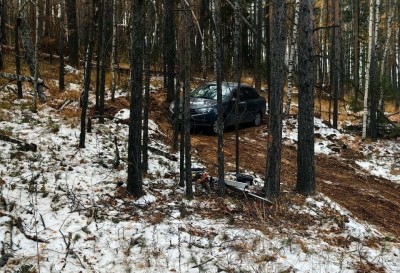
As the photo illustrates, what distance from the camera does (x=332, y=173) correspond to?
1119 cm

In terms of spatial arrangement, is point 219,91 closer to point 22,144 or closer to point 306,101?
point 306,101

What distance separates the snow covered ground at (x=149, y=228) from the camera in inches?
205

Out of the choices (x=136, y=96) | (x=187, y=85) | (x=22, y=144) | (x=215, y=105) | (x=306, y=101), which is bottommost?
(x=22, y=144)

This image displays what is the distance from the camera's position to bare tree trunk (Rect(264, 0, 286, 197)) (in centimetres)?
723

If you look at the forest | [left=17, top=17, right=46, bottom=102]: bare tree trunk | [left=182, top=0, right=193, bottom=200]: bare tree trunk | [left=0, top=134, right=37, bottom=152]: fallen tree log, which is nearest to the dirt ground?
the forest

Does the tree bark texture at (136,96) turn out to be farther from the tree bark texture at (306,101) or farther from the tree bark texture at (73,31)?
the tree bark texture at (73,31)

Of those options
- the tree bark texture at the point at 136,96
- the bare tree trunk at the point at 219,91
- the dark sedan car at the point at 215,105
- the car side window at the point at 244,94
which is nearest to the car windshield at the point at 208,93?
the dark sedan car at the point at 215,105

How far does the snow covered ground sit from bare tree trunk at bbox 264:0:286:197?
68 centimetres

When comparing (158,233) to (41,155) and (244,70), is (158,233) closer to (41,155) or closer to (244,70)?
(41,155)

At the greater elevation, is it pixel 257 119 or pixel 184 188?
pixel 257 119

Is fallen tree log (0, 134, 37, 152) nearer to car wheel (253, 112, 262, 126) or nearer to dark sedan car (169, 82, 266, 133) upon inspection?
dark sedan car (169, 82, 266, 133)

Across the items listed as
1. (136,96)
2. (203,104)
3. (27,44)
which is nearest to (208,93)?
(203,104)

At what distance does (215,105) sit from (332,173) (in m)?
4.00

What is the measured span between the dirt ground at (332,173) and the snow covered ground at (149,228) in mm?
848
